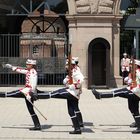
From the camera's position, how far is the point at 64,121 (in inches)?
567

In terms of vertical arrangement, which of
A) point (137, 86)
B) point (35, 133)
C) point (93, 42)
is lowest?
point (35, 133)

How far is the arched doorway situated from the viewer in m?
26.4

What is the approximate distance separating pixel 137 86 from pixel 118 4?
1516cm

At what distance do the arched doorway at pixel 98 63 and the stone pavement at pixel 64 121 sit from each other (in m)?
6.23

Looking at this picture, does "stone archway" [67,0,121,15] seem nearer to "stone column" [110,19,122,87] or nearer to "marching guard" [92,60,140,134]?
"stone column" [110,19,122,87]

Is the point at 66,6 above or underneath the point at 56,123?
above

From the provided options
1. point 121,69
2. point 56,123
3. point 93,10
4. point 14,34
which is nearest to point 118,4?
point 93,10

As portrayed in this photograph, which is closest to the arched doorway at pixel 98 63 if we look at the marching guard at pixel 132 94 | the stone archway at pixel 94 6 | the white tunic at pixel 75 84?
the stone archway at pixel 94 6

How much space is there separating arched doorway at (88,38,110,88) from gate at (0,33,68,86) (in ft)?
5.12

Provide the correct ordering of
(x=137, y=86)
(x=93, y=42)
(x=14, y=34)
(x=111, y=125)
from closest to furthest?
(x=137, y=86) < (x=111, y=125) < (x=93, y=42) < (x=14, y=34)

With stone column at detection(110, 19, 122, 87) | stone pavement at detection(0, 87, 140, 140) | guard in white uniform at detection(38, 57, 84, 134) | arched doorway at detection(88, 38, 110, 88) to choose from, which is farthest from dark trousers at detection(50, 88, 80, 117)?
stone column at detection(110, 19, 122, 87)

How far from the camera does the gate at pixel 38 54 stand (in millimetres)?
27188

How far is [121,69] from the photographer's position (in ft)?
90.9

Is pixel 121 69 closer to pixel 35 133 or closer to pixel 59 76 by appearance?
pixel 59 76
